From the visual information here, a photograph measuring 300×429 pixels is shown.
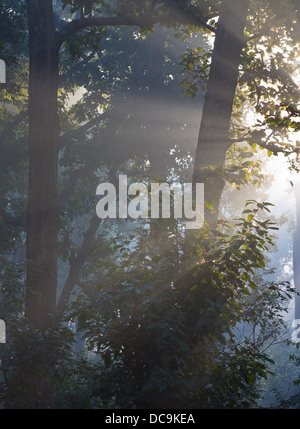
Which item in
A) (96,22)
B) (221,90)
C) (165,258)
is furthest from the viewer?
(96,22)

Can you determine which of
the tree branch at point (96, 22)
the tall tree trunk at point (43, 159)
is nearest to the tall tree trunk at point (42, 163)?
the tall tree trunk at point (43, 159)

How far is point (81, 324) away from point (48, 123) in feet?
18.0

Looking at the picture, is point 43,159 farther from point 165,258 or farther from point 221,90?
point 165,258

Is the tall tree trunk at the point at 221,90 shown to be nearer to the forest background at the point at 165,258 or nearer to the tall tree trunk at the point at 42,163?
the forest background at the point at 165,258

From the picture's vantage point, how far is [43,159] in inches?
391

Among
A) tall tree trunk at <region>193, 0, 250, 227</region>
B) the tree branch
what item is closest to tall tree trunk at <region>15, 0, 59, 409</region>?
the tree branch

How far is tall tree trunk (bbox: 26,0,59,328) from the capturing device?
9555 mm

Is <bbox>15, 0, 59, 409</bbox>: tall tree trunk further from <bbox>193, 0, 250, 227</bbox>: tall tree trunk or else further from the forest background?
<bbox>193, 0, 250, 227</bbox>: tall tree trunk

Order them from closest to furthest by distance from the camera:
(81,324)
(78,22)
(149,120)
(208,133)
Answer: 1. (81,324)
2. (208,133)
3. (78,22)
4. (149,120)

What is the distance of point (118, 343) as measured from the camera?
4.95 metres

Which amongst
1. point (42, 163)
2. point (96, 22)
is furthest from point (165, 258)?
point (96, 22)

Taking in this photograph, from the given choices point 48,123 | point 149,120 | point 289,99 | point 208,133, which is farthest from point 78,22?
point 149,120

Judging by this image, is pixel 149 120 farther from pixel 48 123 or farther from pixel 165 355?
pixel 165 355

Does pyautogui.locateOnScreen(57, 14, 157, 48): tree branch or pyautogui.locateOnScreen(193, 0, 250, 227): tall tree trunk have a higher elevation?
pyautogui.locateOnScreen(57, 14, 157, 48): tree branch
